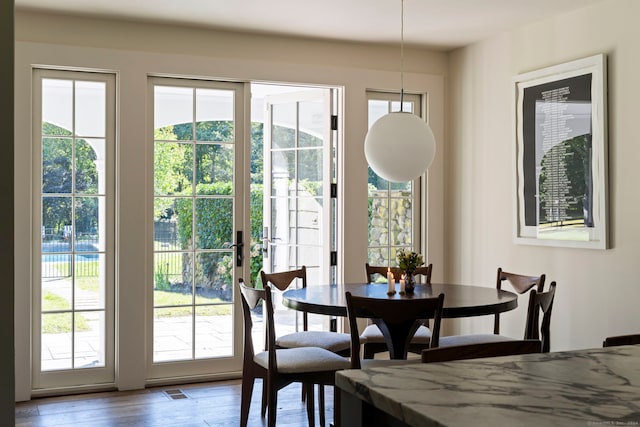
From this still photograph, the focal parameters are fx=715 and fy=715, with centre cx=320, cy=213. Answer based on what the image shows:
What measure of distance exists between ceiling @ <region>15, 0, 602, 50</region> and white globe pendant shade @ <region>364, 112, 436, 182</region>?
2.93ft

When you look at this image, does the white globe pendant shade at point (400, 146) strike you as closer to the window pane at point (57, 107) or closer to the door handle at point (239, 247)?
the door handle at point (239, 247)

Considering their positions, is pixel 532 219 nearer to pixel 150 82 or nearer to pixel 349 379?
pixel 150 82

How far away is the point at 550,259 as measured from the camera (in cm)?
472

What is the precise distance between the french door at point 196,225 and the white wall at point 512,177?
173 cm

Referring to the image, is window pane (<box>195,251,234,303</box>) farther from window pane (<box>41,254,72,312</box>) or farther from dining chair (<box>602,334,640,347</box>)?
dining chair (<box>602,334,640,347</box>)

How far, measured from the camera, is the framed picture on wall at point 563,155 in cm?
429

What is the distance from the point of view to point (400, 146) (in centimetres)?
389

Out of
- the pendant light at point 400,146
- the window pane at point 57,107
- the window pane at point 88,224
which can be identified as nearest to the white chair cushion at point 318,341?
the pendant light at point 400,146

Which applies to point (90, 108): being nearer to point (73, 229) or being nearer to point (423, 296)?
point (73, 229)

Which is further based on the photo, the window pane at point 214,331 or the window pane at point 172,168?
the window pane at point 214,331

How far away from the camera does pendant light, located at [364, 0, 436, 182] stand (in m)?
3.89

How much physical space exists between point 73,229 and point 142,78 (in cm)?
112

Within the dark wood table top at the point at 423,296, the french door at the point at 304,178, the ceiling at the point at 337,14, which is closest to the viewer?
the dark wood table top at the point at 423,296

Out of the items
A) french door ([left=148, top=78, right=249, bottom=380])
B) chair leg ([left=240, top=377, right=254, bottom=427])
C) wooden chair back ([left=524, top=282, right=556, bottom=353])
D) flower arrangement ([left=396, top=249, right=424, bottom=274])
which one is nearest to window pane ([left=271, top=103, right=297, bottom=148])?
french door ([left=148, top=78, right=249, bottom=380])
